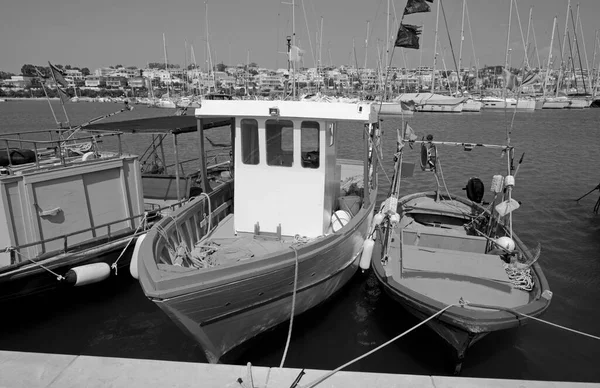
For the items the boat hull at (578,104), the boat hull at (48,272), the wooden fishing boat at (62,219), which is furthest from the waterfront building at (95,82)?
the boat hull at (48,272)

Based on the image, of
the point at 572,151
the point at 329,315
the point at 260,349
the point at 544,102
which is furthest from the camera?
the point at 544,102

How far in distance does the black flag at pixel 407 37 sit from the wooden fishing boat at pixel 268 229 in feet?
7.11

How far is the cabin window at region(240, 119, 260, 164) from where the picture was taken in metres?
7.39

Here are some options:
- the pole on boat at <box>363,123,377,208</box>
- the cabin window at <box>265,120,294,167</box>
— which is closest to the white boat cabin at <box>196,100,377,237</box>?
the cabin window at <box>265,120,294,167</box>

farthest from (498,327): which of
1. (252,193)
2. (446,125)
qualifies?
(446,125)

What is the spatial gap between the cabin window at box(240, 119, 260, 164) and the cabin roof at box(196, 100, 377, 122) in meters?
0.24

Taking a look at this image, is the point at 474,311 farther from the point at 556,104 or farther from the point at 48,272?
the point at 556,104

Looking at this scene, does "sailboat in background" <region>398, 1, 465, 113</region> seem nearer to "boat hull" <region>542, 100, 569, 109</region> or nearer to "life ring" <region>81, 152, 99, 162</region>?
"boat hull" <region>542, 100, 569, 109</region>

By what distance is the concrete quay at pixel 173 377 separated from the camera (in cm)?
333

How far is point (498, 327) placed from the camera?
583cm

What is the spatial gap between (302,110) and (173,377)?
4.84 meters

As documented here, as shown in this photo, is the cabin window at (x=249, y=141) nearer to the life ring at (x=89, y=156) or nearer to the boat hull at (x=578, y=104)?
the life ring at (x=89, y=156)

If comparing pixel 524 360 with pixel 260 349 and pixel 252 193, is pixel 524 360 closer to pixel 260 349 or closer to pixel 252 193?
pixel 260 349

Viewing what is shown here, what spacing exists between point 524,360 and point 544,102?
7573 centimetres
